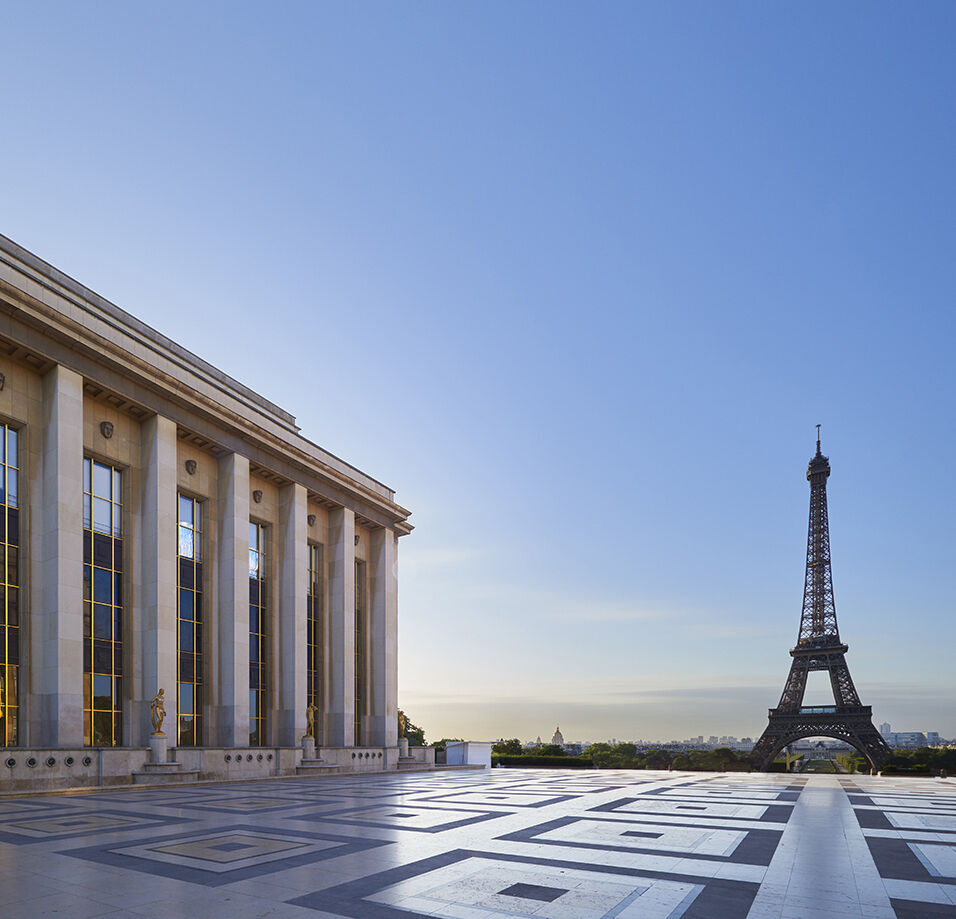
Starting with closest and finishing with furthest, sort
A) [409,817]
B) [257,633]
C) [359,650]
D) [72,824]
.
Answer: [72,824]
[409,817]
[257,633]
[359,650]

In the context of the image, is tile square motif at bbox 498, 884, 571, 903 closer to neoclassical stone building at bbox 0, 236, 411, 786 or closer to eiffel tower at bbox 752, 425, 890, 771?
neoclassical stone building at bbox 0, 236, 411, 786

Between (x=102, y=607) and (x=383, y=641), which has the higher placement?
(x=102, y=607)

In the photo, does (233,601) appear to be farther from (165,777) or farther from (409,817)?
(409,817)

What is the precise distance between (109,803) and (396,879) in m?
15.4

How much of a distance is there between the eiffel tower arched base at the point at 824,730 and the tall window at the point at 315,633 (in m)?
57.7

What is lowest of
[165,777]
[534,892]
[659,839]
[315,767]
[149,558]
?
[315,767]

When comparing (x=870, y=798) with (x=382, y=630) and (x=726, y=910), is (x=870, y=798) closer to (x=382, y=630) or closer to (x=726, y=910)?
(x=726, y=910)

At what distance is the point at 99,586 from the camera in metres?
33.5

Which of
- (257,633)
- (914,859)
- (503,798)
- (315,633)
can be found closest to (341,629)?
(315,633)

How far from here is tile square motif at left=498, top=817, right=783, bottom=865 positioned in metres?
12.3

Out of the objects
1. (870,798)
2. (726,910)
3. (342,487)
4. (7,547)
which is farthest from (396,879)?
(342,487)

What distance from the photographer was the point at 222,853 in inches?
474

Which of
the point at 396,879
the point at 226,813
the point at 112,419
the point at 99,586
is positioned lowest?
the point at 226,813

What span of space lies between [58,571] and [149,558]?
5646 mm
